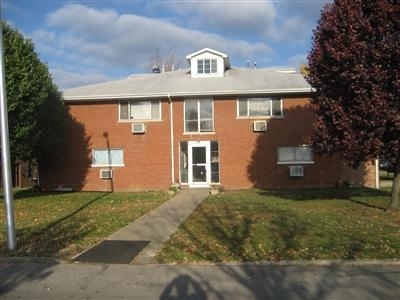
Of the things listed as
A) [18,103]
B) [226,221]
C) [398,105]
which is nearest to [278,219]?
[226,221]

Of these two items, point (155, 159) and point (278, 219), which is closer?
point (278, 219)

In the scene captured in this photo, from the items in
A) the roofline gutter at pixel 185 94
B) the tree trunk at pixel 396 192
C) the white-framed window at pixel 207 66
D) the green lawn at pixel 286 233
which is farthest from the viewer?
the white-framed window at pixel 207 66

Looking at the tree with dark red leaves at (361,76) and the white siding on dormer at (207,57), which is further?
the white siding on dormer at (207,57)

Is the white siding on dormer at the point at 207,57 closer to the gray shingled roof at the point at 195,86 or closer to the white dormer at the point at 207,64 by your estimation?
the white dormer at the point at 207,64

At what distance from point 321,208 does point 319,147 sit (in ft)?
5.97

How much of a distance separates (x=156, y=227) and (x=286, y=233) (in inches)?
126

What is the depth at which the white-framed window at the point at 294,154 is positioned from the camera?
2656 centimetres

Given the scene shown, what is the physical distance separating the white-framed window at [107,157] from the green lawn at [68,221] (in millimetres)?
5338

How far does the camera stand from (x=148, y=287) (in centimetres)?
761

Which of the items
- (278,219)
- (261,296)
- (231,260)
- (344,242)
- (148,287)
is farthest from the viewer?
(278,219)

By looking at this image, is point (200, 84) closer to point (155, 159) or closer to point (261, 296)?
point (155, 159)

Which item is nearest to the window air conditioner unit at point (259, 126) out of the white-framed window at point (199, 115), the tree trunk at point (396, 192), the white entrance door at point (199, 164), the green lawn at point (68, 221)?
the white-framed window at point (199, 115)

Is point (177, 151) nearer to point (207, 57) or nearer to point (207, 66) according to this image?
point (207, 66)

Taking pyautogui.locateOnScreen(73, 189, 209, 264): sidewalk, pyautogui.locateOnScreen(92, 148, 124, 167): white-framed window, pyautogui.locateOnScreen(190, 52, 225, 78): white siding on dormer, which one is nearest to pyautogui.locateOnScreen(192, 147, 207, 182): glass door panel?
pyautogui.locateOnScreen(92, 148, 124, 167): white-framed window
